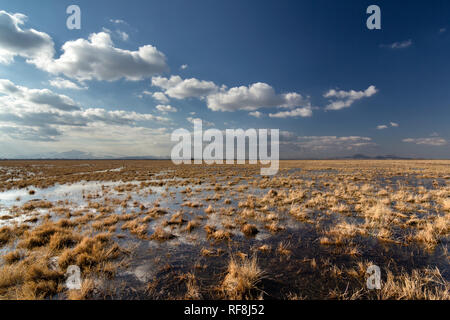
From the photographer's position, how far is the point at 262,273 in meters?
4.61

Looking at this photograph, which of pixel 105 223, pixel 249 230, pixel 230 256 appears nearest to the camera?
pixel 230 256

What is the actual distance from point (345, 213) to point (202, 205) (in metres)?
9.09

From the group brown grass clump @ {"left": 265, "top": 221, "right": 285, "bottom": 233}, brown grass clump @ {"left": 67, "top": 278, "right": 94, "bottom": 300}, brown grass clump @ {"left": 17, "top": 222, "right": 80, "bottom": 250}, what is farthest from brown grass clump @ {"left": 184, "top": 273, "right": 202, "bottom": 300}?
brown grass clump @ {"left": 17, "top": 222, "right": 80, "bottom": 250}

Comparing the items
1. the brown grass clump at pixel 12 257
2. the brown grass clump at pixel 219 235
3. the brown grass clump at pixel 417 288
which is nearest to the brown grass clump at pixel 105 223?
the brown grass clump at pixel 12 257

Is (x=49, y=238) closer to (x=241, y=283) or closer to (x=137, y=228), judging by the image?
(x=137, y=228)

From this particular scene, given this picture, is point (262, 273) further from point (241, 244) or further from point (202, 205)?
point (202, 205)

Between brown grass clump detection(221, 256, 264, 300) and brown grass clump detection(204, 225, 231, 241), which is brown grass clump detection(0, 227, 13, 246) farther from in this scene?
brown grass clump detection(221, 256, 264, 300)

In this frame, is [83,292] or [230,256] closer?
[83,292]

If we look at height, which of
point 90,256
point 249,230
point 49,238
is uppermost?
point 90,256

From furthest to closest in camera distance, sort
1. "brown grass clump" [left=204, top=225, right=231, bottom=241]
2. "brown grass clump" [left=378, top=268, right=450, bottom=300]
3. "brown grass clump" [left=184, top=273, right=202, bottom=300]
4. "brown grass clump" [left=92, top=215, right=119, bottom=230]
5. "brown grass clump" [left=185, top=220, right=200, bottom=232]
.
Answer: "brown grass clump" [left=92, top=215, right=119, bottom=230]
"brown grass clump" [left=185, top=220, right=200, bottom=232]
"brown grass clump" [left=204, top=225, right=231, bottom=241]
"brown grass clump" [left=184, top=273, right=202, bottom=300]
"brown grass clump" [left=378, top=268, right=450, bottom=300]

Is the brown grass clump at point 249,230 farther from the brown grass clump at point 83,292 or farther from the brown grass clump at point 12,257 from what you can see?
the brown grass clump at point 12,257

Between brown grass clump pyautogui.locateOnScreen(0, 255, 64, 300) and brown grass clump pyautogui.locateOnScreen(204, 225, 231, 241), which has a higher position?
brown grass clump pyautogui.locateOnScreen(0, 255, 64, 300)

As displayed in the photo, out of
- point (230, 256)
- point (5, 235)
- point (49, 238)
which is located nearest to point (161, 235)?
point (230, 256)

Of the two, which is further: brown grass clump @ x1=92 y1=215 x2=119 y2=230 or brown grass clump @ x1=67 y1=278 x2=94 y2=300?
brown grass clump @ x1=92 y1=215 x2=119 y2=230
